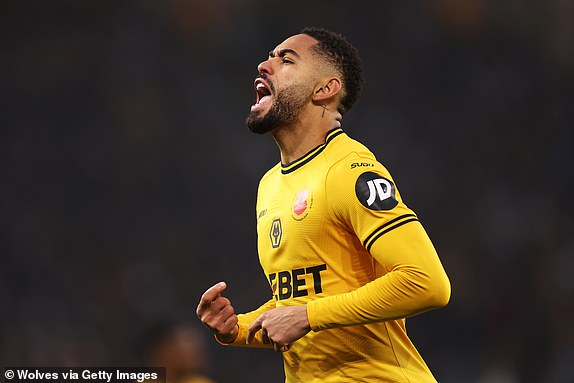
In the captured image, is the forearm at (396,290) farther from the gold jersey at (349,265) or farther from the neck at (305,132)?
the neck at (305,132)

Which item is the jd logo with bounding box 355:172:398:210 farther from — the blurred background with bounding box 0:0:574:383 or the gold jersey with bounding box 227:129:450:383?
the blurred background with bounding box 0:0:574:383

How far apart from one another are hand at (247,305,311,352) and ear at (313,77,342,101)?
1.04 m

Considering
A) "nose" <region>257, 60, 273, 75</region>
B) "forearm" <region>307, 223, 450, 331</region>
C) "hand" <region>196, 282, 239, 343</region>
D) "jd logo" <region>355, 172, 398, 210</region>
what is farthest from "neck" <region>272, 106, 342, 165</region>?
"forearm" <region>307, 223, 450, 331</region>

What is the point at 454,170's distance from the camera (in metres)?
8.89

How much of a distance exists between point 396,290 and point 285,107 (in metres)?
1.05

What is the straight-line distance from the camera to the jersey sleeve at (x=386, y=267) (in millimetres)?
2656

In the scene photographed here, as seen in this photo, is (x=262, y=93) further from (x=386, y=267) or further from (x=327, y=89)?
(x=386, y=267)

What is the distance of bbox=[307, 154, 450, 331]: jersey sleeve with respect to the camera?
8.71 ft

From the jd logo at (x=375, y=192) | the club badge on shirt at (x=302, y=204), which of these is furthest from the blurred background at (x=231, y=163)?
the jd logo at (x=375, y=192)

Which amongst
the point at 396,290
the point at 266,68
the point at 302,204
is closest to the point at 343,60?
the point at 266,68

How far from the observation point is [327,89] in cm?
343

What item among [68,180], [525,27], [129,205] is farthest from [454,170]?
[68,180]

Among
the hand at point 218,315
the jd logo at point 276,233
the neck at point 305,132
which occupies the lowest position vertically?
the hand at point 218,315

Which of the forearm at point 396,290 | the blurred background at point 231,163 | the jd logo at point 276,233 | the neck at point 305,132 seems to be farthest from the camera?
the blurred background at point 231,163
